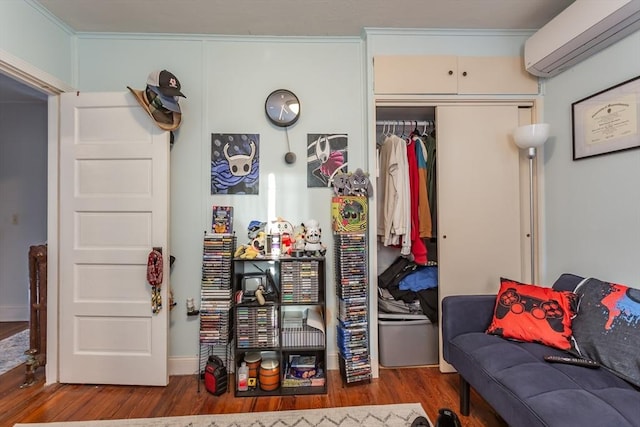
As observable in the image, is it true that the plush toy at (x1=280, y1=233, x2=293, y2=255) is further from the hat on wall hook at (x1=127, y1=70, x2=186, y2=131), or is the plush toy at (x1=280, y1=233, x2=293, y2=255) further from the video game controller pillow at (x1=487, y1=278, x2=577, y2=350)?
the video game controller pillow at (x1=487, y1=278, x2=577, y2=350)

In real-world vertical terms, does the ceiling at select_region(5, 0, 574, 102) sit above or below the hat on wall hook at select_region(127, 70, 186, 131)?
above

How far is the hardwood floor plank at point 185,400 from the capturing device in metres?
1.78

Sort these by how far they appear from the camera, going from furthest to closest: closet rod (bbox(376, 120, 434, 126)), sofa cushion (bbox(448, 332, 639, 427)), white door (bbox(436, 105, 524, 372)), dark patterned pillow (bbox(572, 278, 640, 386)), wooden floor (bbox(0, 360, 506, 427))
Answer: closet rod (bbox(376, 120, 434, 126))
white door (bbox(436, 105, 524, 372))
wooden floor (bbox(0, 360, 506, 427))
dark patterned pillow (bbox(572, 278, 640, 386))
sofa cushion (bbox(448, 332, 639, 427))

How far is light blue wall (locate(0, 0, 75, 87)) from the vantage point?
174 cm

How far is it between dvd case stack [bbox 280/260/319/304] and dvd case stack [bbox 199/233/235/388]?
39cm

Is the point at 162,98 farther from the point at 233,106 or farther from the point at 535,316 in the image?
the point at 535,316

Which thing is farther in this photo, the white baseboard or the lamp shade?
the white baseboard

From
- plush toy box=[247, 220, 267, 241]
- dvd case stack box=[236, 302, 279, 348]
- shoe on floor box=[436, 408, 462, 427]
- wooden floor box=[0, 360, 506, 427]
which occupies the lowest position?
wooden floor box=[0, 360, 506, 427]

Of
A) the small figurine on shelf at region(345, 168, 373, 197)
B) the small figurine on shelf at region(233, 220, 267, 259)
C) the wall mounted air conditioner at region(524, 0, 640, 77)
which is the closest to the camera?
the wall mounted air conditioner at region(524, 0, 640, 77)

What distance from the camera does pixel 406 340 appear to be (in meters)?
2.29

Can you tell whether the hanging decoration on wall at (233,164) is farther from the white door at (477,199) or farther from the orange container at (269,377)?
the white door at (477,199)

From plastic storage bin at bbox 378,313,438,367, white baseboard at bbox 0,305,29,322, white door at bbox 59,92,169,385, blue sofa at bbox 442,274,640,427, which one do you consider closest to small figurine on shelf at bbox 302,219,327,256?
plastic storage bin at bbox 378,313,438,367

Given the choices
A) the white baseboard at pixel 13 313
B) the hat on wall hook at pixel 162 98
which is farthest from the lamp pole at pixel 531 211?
the white baseboard at pixel 13 313

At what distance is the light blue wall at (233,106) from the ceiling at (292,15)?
0.33ft
